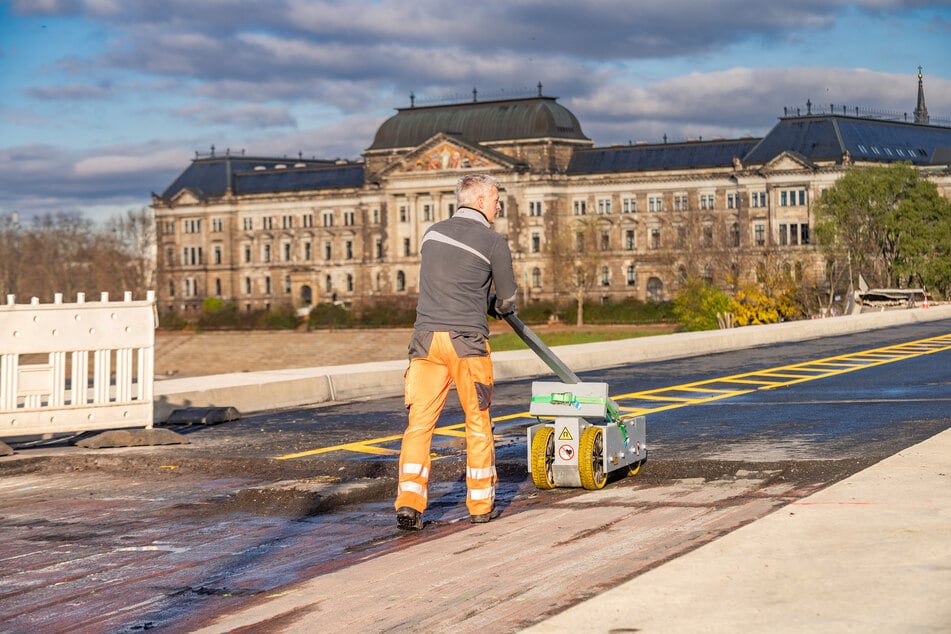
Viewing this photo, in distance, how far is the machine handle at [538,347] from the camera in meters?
9.21

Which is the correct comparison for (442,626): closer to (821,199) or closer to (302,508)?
(302,508)

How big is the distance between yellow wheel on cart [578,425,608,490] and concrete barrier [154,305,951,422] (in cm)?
765

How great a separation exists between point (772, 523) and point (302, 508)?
3598 mm

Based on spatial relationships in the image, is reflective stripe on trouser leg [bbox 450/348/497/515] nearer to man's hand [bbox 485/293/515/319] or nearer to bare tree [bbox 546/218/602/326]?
man's hand [bbox 485/293/515/319]

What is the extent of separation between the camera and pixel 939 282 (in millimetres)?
80062

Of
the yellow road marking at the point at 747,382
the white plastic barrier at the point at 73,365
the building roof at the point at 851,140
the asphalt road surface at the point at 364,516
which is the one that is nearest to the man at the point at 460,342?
the asphalt road surface at the point at 364,516

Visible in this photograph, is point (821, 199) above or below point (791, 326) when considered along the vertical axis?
above

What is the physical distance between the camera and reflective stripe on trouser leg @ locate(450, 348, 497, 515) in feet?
28.3

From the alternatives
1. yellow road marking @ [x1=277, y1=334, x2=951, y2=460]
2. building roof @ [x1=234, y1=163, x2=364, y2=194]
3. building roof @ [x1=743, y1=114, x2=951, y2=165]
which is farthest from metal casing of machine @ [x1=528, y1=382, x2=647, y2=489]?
building roof @ [x1=234, y1=163, x2=364, y2=194]

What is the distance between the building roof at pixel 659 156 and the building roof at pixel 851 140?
3.02 metres

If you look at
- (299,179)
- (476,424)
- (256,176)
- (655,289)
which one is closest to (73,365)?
(476,424)

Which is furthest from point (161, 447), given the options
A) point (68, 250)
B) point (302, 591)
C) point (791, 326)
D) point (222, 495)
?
point (68, 250)

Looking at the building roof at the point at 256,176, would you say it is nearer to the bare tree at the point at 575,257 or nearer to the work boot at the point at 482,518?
the bare tree at the point at 575,257

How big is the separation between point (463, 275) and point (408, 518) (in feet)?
5.22
